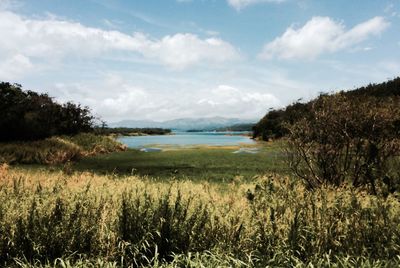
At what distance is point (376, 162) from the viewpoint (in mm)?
12195

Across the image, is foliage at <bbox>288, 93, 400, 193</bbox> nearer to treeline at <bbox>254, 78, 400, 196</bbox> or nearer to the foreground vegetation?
treeline at <bbox>254, 78, 400, 196</bbox>

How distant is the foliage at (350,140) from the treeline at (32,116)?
23.9 metres

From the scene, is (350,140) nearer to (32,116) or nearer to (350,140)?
(350,140)

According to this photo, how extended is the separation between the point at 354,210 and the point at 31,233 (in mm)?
5863

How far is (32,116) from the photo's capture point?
31266mm

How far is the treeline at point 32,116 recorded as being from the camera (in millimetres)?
29188

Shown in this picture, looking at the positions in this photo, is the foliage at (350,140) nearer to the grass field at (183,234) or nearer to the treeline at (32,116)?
the grass field at (183,234)

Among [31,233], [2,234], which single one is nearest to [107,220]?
[31,233]

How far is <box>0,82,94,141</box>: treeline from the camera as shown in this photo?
1149 inches

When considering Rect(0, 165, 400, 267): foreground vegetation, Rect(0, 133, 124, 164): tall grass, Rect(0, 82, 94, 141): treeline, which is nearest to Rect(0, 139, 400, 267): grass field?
Rect(0, 165, 400, 267): foreground vegetation

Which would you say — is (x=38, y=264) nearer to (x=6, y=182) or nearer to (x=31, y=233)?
(x=31, y=233)

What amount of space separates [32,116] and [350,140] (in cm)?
2702

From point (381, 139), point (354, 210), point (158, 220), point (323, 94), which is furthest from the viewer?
point (323, 94)

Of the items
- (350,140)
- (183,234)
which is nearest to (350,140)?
(350,140)
